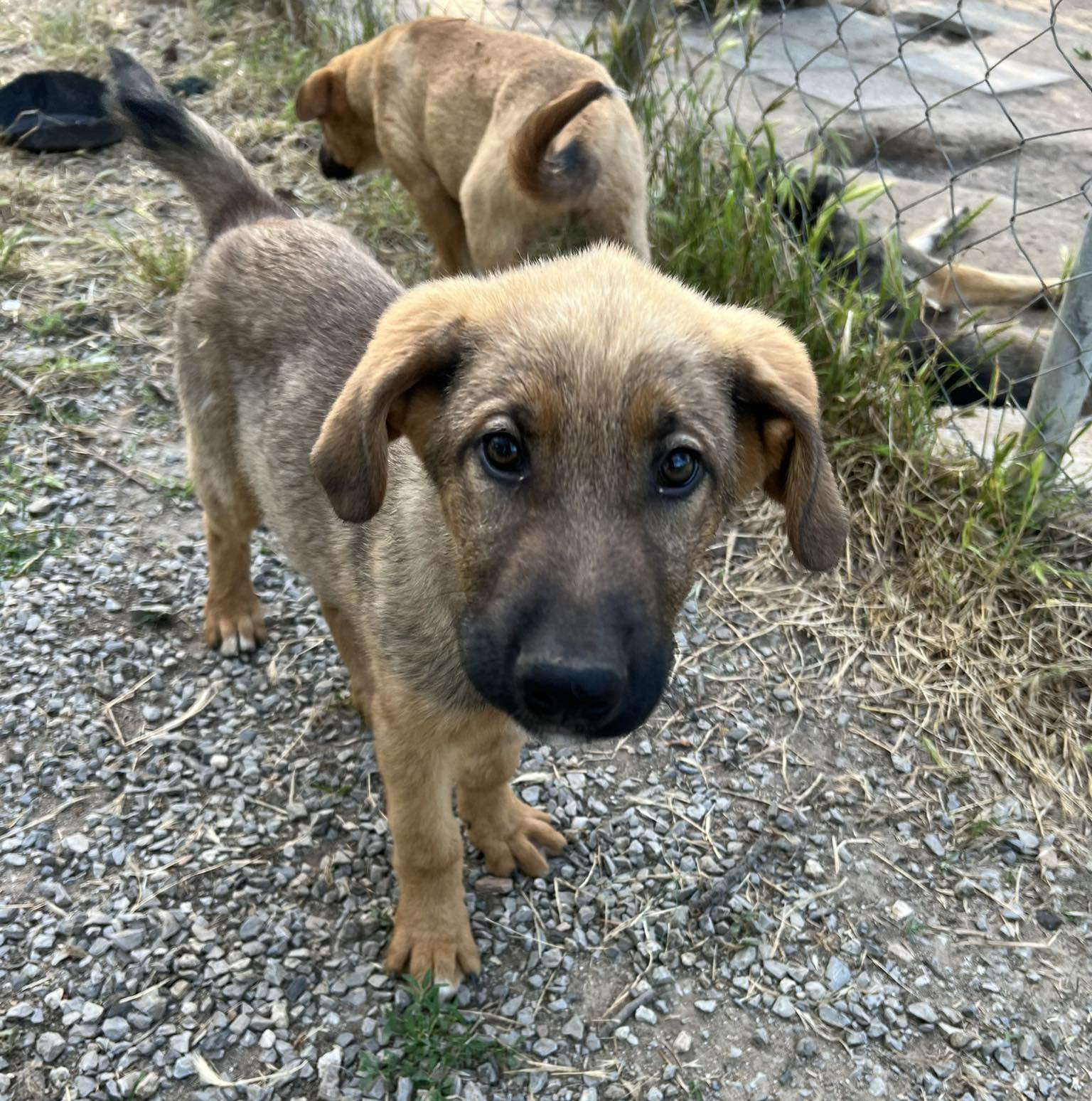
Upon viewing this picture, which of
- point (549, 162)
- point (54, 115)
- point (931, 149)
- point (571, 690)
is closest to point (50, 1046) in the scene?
point (571, 690)

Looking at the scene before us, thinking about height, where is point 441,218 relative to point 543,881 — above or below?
above

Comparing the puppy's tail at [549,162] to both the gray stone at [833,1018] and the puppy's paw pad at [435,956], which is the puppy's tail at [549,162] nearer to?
the puppy's paw pad at [435,956]

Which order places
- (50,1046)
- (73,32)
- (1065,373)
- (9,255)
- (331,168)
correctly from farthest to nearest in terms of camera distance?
1. (73,32)
2. (331,168)
3. (9,255)
4. (1065,373)
5. (50,1046)

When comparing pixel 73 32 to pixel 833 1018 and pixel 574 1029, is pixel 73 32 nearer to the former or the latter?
pixel 574 1029

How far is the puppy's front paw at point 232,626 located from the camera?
12.1ft

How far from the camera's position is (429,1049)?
2607 mm

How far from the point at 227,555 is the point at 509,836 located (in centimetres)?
140

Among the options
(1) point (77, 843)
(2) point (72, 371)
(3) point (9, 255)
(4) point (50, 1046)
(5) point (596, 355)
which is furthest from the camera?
Answer: (3) point (9, 255)

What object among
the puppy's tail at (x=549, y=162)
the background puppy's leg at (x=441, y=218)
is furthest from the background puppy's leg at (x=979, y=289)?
the background puppy's leg at (x=441, y=218)

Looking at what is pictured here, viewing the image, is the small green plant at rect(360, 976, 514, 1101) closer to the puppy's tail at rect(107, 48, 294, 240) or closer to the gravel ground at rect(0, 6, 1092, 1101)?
the gravel ground at rect(0, 6, 1092, 1101)

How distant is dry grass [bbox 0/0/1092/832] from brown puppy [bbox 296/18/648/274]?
1.76 ft

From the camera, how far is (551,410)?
2.01 meters

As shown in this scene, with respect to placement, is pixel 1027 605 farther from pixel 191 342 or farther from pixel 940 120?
pixel 940 120

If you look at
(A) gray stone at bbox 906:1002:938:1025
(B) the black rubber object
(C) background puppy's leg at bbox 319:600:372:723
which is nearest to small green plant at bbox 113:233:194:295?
(B) the black rubber object
